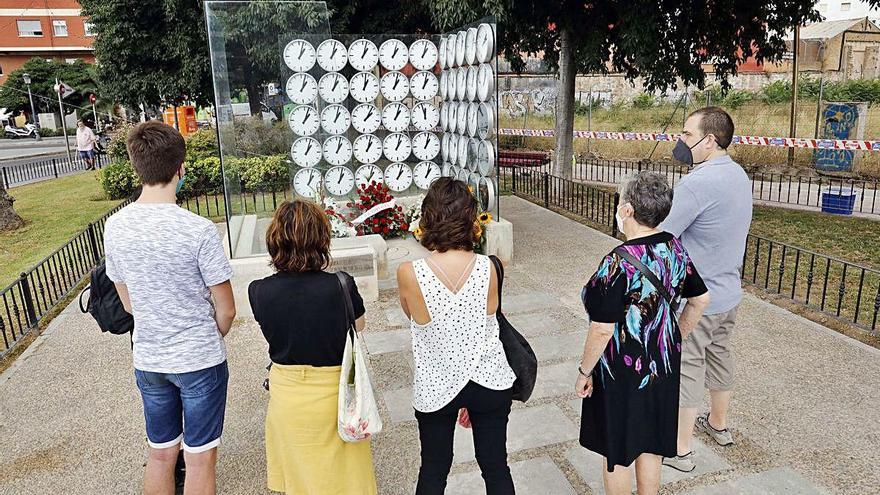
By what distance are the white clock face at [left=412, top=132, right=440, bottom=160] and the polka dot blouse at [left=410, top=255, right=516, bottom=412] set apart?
613 centimetres

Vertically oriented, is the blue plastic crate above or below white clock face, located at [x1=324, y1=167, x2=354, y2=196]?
below

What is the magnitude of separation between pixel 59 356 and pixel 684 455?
206 inches

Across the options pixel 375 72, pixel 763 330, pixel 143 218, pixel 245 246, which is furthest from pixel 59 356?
pixel 763 330

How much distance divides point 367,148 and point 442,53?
1671 millimetres

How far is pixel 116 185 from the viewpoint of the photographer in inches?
557

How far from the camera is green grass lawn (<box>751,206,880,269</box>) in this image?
7980mm

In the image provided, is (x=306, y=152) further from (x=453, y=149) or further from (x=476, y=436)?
(x=476, y=436)

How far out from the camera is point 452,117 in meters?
8.05

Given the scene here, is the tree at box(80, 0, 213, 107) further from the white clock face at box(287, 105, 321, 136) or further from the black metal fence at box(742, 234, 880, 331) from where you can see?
the black metal fence at box(742, 234, 880, 331)

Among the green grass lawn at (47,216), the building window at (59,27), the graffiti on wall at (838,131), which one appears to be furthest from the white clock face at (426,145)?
the building window at (59,27)

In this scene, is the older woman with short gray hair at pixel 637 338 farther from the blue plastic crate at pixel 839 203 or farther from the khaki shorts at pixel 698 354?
the blue plastic crate at pixel 839 203

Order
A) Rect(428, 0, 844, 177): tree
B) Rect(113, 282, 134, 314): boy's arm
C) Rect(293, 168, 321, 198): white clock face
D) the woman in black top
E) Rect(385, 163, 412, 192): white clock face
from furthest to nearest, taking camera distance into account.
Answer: Rect(428, 0, 844, 177): tree → Rect(385, 163, 412, 192): white clock face → Rect(293, 168, 321, 198): white clock face → Rect(113, 282, 134, 314): boy's arm → the woman in black top

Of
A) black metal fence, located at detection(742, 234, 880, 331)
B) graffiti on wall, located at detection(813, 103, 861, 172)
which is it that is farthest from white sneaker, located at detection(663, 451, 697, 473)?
graffiti on wall, located at detection(813, 103, 861, 172)

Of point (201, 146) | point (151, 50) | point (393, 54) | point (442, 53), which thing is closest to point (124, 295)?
point (393, 54)
